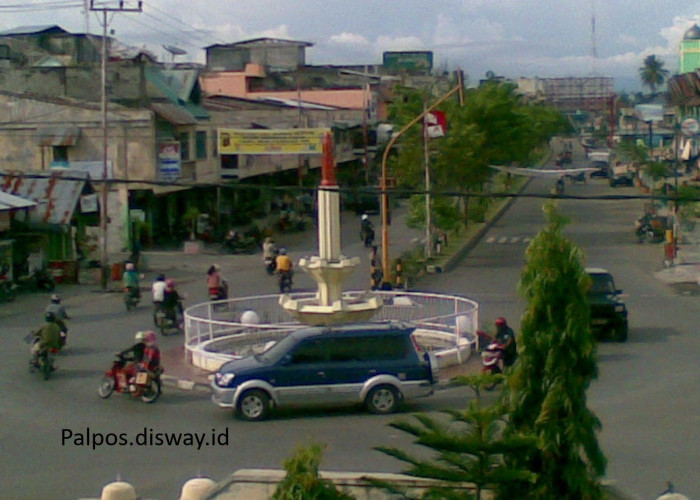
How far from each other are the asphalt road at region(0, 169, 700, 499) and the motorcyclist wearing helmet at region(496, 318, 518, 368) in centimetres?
82

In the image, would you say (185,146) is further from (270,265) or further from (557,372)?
(557,372)

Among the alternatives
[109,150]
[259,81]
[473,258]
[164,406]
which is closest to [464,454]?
[164,406]

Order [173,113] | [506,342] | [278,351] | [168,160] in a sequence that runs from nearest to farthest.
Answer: [278,351] < [506,342] < [168,160] < [173,113]

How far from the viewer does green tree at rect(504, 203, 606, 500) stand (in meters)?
7.94

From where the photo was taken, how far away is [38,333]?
17.5 metres

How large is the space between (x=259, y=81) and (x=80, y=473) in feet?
214

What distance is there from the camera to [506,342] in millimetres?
16812

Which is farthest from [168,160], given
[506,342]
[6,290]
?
[506,342]

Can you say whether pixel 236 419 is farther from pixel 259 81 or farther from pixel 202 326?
pixel 259 81

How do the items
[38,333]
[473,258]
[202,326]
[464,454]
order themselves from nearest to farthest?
[464,454] < [38,333] < [202,326] < [473,258]

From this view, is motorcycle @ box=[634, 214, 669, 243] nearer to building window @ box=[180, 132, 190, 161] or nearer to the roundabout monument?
building window @ box=[180, 132, 190, 161]

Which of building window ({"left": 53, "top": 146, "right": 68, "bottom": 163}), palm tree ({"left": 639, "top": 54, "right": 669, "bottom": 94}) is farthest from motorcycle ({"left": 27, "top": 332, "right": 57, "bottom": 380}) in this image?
palm tree ({"left": 639, "top": 54, "right": 669, "bottom": 94})

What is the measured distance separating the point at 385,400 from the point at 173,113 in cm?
2634

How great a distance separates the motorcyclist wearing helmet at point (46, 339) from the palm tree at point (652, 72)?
5730 inches
